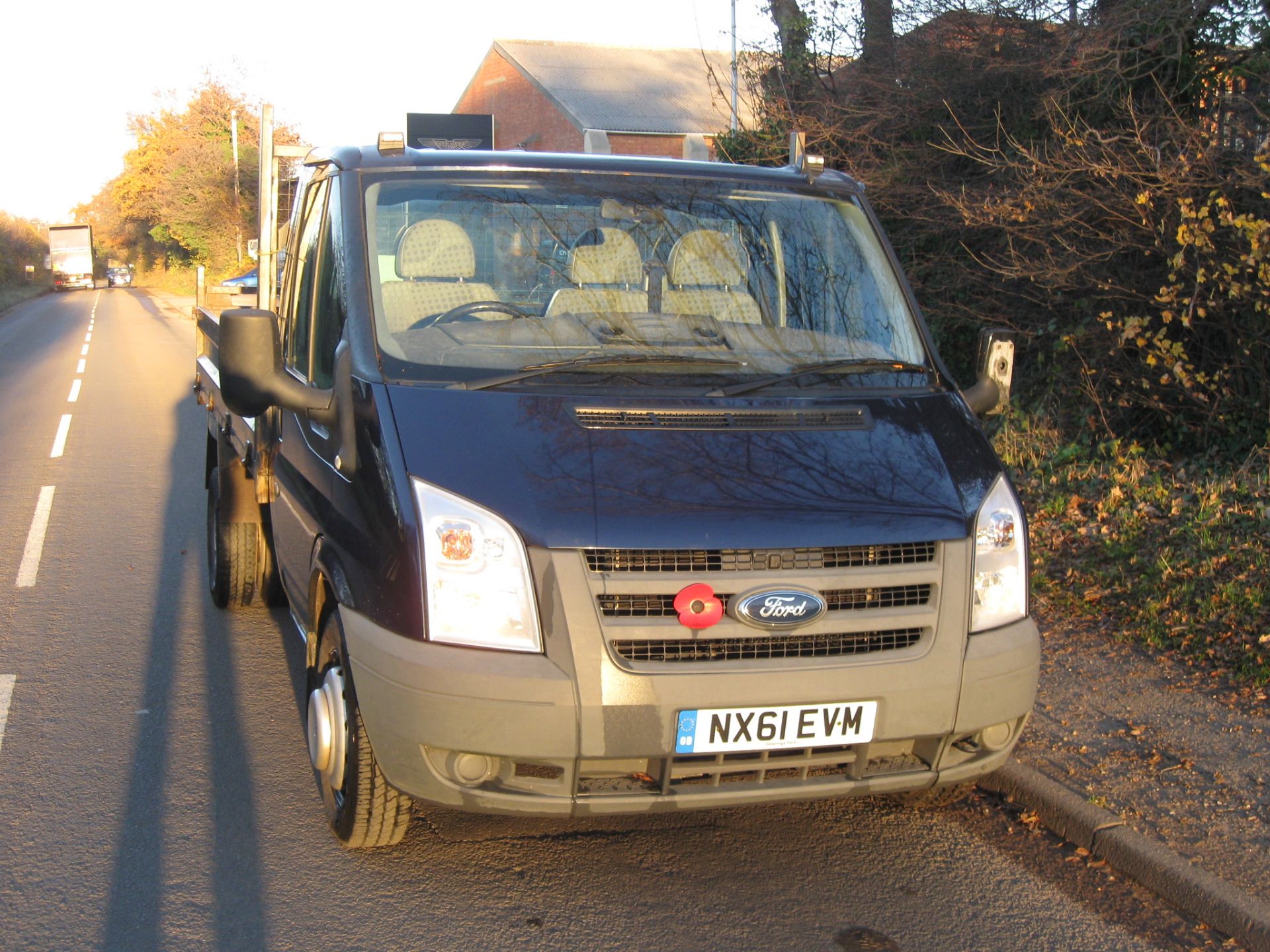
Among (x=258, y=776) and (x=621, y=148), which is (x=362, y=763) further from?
(x=621, y=148)

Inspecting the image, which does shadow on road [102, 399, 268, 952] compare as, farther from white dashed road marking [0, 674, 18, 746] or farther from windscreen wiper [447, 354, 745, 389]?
windscreen wiper [447, 354, 745, 389]

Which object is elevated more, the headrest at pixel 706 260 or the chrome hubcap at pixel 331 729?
the headrest at pixel 706 260

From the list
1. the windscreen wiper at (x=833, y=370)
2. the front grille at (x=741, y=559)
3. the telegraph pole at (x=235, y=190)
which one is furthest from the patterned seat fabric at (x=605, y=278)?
the telegraph pole at (x=235, y=190)

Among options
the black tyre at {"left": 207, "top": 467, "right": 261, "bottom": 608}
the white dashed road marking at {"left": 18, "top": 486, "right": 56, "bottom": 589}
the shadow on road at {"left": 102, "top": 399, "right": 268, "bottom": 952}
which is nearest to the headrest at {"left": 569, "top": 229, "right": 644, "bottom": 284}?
the shadow on road at {"left": 102, "top": 399, "right": 268, "bottom": 952}

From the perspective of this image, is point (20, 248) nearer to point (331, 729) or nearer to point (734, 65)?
point (734, 65)

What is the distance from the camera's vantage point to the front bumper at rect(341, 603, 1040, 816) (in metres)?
3.21

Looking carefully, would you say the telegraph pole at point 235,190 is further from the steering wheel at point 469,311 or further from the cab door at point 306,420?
the steering wheel at point 469,311

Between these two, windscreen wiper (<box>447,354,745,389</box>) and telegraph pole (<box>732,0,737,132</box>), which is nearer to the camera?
windscreen wiper (<box>447,354,745,389</box>)

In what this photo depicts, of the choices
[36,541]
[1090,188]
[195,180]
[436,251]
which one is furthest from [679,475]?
[195,180]

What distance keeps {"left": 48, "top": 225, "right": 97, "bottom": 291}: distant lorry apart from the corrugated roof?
42012 millimetres

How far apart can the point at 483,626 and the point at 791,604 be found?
0.81m

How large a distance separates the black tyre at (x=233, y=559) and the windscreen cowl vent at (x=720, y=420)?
10.8ft

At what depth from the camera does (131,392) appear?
1816 cm

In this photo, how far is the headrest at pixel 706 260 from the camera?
4.51m
